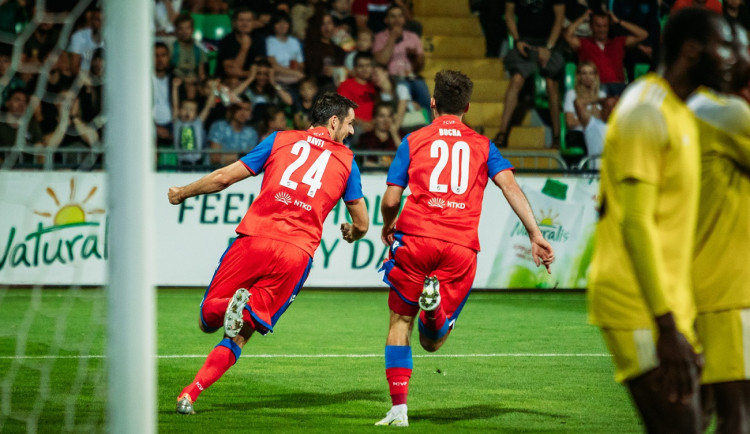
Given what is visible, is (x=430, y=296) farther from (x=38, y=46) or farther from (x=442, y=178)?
(x=38, y=46)

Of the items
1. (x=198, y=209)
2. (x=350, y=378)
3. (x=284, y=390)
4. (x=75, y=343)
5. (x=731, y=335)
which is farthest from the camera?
(x=198, y=209)

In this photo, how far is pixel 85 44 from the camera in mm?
11852

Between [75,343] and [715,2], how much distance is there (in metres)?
11.7

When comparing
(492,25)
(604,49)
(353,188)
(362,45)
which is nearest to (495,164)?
(353,188)

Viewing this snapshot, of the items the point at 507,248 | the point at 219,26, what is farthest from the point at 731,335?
the point at 219,26

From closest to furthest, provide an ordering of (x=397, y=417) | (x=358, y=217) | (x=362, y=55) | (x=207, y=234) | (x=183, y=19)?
(x=397, y=417), (x=358, y=217), (x=207, y=234), (x=183, y=19), (x=362, y=55)

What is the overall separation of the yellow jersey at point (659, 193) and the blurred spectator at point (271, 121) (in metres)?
10.6

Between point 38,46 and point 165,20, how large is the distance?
3112 millimetres

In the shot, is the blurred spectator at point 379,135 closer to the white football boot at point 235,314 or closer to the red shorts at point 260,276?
the red shorts at point 260,276

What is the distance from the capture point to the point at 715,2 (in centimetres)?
1620

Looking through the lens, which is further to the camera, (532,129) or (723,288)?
(532,129)

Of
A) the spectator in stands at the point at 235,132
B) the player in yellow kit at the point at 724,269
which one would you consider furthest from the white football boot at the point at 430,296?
the spectator in stands at the point at 235,132

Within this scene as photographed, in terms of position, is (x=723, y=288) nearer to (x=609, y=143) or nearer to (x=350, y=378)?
(x=609, y=143)

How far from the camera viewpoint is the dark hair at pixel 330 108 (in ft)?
21.4
